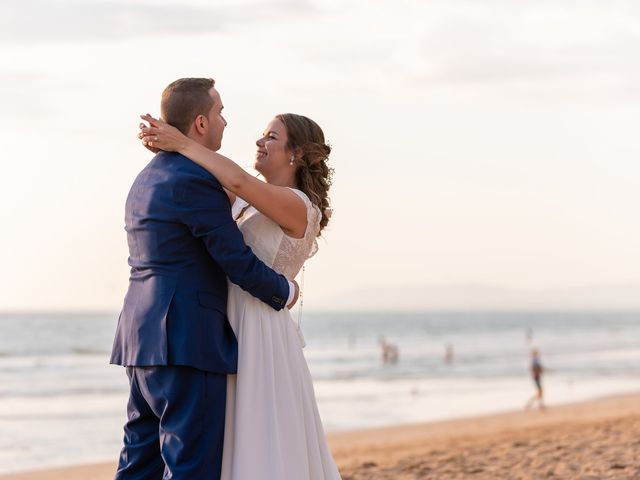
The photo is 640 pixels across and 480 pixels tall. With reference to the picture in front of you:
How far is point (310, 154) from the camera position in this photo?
414 centimetres

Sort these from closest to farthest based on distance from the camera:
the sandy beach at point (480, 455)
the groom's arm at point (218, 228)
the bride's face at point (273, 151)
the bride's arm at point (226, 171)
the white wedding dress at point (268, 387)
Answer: the groom's arm at point (218, 228), the bride's arm at point (226, 171), the white wedding dress at point (268, 387), the bride's face at point (273, 151), the sandy beach at point (480, 455)

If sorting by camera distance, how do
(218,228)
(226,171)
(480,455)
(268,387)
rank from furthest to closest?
1. (480,455)
2. (268,387)
3. (226,171)
4. (218,228)

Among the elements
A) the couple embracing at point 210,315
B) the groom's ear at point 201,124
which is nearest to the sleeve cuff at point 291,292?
the couple embracing at point 210,315

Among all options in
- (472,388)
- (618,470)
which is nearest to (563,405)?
(472,388)

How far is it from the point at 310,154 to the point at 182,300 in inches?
35.2

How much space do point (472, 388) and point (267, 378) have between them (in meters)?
21.7

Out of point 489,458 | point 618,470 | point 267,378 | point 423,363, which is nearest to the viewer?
point 267,378

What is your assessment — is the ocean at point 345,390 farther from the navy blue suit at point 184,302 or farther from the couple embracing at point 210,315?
the navy blue suit at point 184,302

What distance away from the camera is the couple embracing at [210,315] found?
3617 mm

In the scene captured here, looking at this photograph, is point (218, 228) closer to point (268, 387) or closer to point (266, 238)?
point (266, 238)

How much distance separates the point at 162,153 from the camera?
379 cm

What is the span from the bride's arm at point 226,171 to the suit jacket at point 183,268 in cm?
3

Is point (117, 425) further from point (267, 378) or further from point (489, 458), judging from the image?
point (267, 378)

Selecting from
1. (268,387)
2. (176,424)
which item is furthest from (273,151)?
(176,424)
